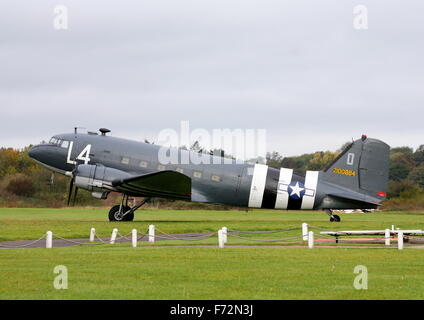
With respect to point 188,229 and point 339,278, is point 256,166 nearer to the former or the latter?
point 188,229

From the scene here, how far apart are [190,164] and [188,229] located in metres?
5.01

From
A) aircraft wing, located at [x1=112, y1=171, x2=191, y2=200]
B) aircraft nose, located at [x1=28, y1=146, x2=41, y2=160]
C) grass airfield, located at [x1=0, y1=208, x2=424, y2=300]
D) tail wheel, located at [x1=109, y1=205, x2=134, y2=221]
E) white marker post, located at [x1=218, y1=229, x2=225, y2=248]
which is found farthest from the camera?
aircraft nose, located at [x1=28, y1=146, x2=41, y2=160]

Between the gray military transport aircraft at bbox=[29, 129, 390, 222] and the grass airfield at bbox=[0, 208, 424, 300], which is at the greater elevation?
the gray military transport aircraft at bbox=[29, 129, 390, 222]

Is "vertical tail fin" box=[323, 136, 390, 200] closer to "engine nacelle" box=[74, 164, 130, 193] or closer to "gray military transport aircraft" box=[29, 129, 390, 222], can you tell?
"gray military transport aircraft" box=[29, 129, 390, 222]

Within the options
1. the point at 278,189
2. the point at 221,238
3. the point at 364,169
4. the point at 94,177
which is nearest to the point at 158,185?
the point at 94,177

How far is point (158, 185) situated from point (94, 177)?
3853 mm

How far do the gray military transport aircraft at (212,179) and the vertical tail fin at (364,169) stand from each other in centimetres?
6

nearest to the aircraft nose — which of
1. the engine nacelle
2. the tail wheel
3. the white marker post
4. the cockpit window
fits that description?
the cockpit window

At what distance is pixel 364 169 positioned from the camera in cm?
4741

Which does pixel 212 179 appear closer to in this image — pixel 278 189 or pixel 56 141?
pixel 278 189

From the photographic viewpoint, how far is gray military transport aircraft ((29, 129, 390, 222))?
45.8m

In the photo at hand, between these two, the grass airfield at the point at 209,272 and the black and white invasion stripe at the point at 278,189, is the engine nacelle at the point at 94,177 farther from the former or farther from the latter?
the grass airfield at the point at 209,272

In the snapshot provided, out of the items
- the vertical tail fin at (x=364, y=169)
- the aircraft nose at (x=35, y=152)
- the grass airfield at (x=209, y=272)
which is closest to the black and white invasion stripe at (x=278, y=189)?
the vertical tail fin at (x=364, y=169)

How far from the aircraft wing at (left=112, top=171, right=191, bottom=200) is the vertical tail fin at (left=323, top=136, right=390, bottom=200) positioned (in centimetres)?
955
